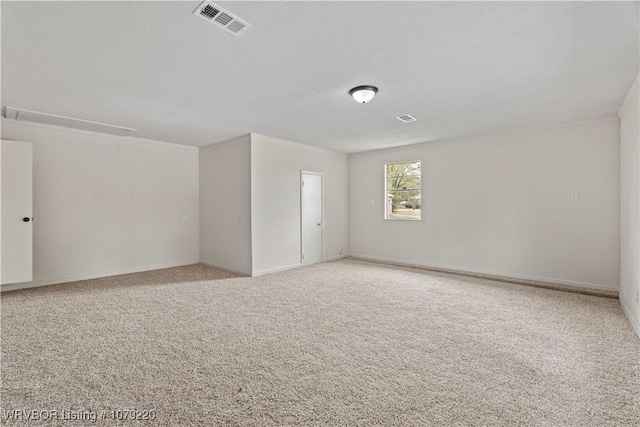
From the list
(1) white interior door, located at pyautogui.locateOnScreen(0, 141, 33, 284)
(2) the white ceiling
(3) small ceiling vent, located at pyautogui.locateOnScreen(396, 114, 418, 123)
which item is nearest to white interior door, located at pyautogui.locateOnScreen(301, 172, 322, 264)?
(2) the white ceiling

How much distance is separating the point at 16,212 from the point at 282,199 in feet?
12.9

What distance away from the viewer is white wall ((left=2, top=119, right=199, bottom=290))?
4.95 m

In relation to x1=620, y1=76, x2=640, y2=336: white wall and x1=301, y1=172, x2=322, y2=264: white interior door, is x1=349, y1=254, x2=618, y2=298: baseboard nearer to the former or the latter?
x1=620, y1=76, x2=640, y2=336: white wall

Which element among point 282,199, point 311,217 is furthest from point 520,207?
point 282,199

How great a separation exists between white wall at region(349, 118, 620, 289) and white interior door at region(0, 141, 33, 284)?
20.1 ft

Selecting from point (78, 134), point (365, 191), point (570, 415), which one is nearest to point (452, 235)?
point (365, 191)

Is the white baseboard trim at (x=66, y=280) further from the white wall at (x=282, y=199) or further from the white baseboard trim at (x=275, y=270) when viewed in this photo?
the white wall at (x=282, y=199)

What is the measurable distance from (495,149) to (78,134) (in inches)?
279

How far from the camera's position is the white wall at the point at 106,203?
16.3 ft

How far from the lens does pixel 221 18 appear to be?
217 cm

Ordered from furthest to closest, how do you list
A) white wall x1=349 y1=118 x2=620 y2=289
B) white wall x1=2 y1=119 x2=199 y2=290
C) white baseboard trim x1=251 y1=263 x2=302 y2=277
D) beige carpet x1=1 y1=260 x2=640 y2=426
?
white baseboard trim x1=251 y1=263 x2=302 y2=277 → white wall x1=2 y1=119 x2=199 y2=290 → white wall x1=349 y1=118 x2=620 y2=289 → beige carpet x1=1 y1=260 x2=640 y2=426

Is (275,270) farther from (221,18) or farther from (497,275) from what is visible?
(221,18)

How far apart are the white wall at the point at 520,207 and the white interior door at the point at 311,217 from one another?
142 centimetres

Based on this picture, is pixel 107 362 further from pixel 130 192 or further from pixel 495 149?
pixel 495 149
